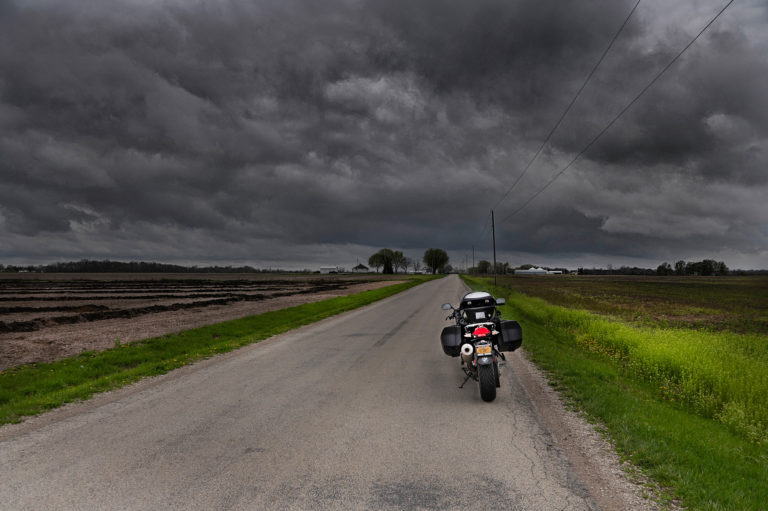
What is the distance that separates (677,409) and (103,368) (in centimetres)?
1248

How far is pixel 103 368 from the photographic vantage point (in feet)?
34.4

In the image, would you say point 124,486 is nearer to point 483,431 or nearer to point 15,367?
point 483,431

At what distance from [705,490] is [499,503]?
6.90 ft

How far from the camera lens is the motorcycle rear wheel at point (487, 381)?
705cm

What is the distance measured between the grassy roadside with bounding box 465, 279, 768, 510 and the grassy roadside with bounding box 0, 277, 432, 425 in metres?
8.68

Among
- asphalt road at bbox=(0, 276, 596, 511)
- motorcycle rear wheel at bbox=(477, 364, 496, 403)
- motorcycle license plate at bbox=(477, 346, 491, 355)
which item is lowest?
Answer: asphalt road at bbox=(0, 276, 596, 511)

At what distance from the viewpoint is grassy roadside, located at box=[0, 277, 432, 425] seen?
7625mm

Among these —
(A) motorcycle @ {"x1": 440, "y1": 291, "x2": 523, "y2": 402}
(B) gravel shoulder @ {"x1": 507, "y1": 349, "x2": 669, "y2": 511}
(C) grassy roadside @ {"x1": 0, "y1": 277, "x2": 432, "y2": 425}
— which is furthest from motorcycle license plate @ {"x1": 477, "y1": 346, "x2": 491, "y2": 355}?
(C) grassy roadside @ {"x1": 0, "y1": 277, "x2": 432, "y2": 425}

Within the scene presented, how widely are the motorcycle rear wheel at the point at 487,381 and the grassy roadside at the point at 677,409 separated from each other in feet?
4.75

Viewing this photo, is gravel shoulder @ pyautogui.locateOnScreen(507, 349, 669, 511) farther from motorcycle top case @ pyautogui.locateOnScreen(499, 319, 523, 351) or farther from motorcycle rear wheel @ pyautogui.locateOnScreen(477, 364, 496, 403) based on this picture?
motorcycle top case @ pyautogui.locateOnScreen(499, 319, 523, 351)

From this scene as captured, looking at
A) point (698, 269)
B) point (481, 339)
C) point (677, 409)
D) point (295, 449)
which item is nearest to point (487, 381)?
point (481, 339)

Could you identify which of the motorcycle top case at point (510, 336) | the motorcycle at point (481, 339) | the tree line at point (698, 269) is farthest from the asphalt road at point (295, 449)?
the tree line at point (698, 269)

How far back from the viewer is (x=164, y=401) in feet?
23.6

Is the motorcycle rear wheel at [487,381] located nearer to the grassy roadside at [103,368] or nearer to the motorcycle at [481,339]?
the motorcycle at [481,339]
